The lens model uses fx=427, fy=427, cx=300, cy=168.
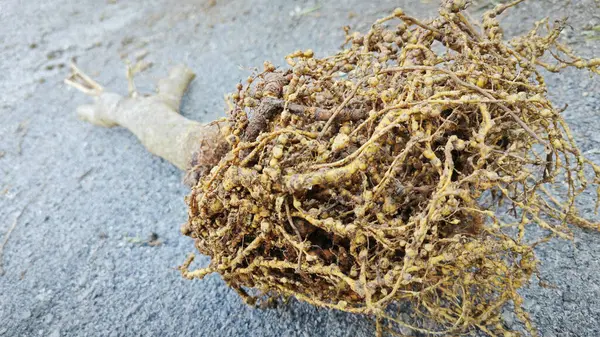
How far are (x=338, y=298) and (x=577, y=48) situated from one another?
52.3 inches

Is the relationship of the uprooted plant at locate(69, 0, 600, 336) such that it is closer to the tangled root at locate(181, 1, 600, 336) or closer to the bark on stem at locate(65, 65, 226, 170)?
the tangled root at locate(181, 1, 600, 336)

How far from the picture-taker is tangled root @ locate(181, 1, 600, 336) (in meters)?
0.73

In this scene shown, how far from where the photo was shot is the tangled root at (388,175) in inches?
28.5

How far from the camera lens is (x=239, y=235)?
0.86m

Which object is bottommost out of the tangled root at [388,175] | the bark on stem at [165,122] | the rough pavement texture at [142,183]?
the rough pavement texture at [142,183]

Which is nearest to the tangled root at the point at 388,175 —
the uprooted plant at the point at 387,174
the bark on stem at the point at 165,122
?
the uprooted plant at the point at 387,174

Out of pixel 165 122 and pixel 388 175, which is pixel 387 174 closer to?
pixel 388 175

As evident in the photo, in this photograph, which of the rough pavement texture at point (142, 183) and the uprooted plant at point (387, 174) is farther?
the rough pavement texture at point (142, 183)

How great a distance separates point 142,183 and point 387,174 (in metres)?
1.26

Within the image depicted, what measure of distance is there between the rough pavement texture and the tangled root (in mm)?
260

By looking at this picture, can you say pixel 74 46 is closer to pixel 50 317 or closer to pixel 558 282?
pixel 50 317

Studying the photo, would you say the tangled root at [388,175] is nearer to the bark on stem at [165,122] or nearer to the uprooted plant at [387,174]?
the uprooted plant at [387,174]

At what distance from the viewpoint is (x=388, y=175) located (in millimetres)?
716

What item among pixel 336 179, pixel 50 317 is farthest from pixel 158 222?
pixel 336 179
